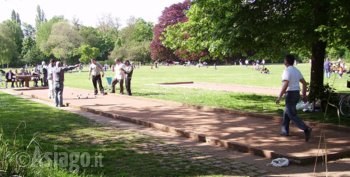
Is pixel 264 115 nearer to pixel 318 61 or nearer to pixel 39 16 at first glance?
pixel 318 61

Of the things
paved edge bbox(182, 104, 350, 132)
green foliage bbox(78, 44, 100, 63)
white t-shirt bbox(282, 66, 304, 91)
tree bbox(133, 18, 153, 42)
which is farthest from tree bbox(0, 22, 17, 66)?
white t-shirt bbox(282, 66, 304, 91)

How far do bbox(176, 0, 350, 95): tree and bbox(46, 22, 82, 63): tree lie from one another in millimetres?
74331

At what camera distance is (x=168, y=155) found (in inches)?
303

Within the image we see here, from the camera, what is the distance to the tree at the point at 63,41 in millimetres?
85312

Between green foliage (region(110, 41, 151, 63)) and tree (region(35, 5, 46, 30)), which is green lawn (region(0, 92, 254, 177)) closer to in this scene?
green foliage (region(110, 41, 151, 63))

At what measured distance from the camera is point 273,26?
493 inches

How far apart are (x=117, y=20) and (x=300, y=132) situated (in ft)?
381

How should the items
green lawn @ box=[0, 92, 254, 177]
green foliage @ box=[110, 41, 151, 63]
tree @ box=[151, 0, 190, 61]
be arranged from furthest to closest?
green foliage @ box=[110, 41, 151, 63]
tree @ box=[151, 0, 190, 61]
green lawn @ box=[0, 92, 254, 177]

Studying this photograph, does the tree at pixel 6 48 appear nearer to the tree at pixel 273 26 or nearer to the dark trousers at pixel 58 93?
the dark trousers at pixel 58 93

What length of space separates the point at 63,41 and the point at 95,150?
3222 inches

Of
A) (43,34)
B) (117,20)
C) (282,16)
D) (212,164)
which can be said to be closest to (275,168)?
(212,164)

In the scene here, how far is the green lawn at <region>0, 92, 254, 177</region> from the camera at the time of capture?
5367 mm

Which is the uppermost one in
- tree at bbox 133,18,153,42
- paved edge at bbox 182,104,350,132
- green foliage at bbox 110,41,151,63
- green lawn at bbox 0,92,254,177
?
tree at bbox 133,18,153,42

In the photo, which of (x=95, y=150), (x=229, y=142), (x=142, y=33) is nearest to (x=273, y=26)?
(x=229, y=142)
